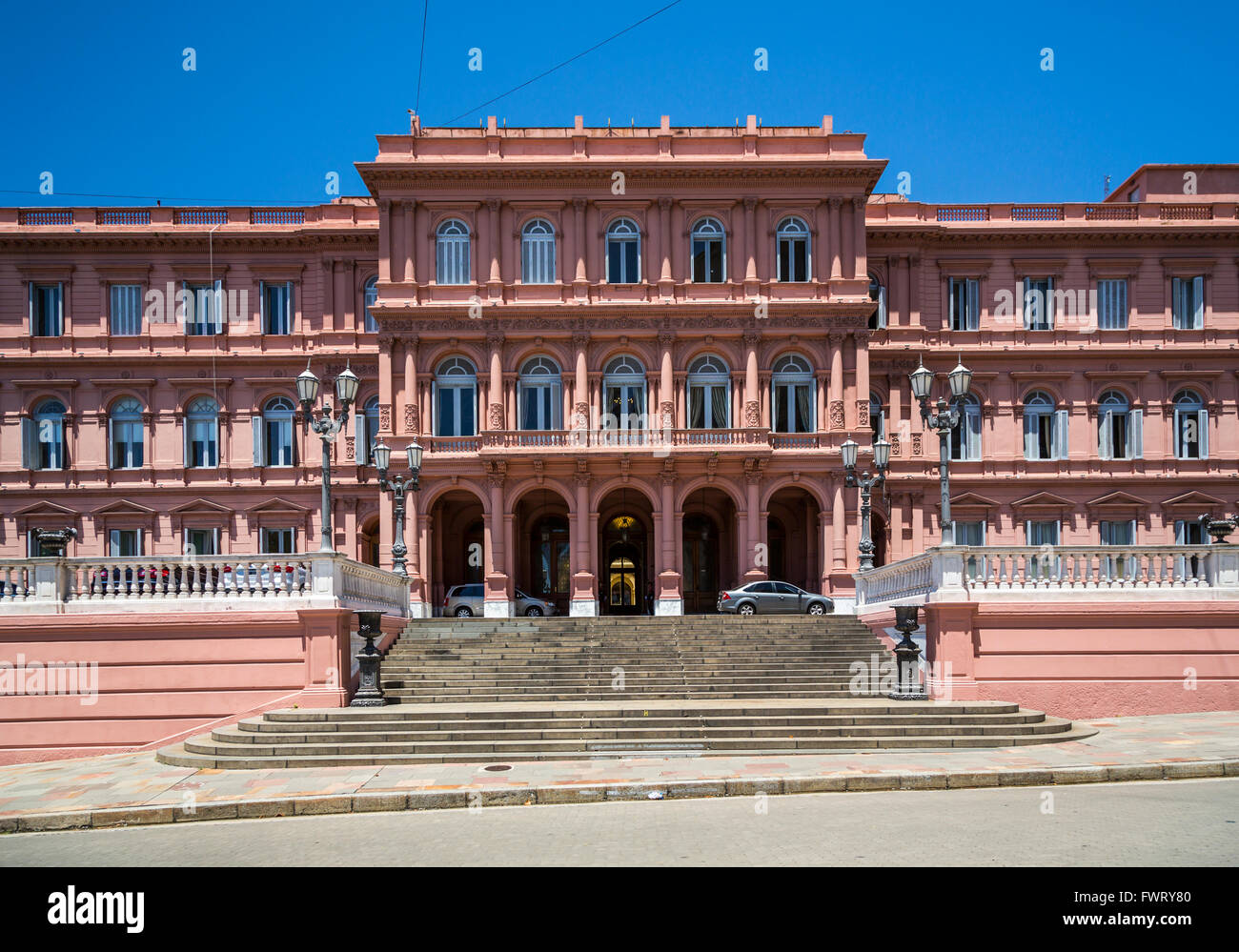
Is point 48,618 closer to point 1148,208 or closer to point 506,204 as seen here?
point 506,204

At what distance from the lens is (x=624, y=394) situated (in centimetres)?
3572

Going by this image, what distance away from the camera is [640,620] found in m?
27.0

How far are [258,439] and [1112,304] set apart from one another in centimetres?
3136

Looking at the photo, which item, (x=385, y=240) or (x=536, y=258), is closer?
(x=385, y=240)

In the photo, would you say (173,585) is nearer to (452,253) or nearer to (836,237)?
(452,253)

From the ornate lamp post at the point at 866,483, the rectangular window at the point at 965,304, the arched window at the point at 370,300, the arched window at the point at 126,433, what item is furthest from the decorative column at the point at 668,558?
the arched window at the point at 126,433

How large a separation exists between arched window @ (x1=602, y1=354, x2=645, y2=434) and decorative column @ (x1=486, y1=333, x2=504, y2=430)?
11.0 feet

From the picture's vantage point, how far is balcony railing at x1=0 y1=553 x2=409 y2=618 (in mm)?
19969

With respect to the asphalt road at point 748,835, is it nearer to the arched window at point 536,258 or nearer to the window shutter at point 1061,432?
the arched window at point 536,258

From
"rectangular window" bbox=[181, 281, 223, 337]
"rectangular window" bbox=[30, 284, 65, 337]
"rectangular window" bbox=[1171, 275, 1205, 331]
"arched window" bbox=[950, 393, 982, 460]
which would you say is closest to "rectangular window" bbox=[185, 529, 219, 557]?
"rectangular window" bbox=[181, 281, 223, 337]

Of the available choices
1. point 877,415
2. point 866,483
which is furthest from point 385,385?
point 877,415

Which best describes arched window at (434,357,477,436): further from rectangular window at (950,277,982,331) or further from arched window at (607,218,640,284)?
rectangular window at (950,277,982,331)

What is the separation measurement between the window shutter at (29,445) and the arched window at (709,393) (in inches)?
919

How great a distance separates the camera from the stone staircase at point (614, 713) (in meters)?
16.4
